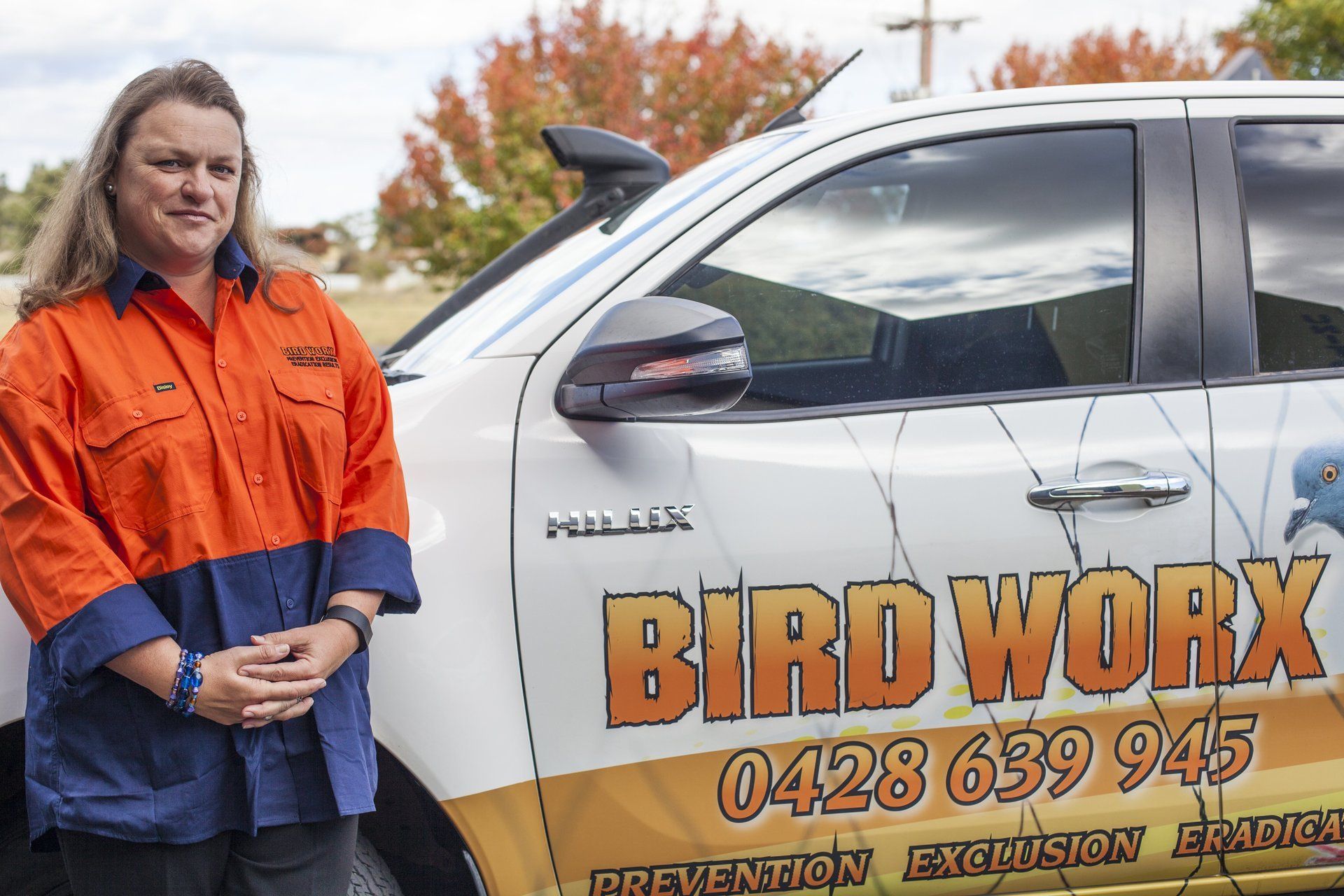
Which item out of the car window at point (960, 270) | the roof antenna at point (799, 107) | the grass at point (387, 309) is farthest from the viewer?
the grass at point (387, 309)

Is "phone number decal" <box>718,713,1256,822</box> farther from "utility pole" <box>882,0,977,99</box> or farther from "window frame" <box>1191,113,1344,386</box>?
"utility pole" <box>882,0,977,99</box>

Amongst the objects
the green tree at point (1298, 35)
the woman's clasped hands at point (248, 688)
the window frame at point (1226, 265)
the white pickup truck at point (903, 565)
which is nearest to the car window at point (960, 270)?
the white pickup truck at point (903, 565)

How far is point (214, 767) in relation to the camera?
156cm

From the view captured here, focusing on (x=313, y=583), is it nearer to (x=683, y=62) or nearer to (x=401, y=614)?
(x=401, y=614)

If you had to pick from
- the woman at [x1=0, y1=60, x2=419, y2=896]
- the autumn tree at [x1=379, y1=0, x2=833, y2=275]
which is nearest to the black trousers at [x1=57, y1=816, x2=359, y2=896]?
the woman at [x1=0, y1=60, x2=419, y2=896]

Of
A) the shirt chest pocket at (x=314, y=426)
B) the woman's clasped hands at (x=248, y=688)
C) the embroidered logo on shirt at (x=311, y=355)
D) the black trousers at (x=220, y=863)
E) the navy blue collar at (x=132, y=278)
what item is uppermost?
the navy blue collar at (x=132, y=278)

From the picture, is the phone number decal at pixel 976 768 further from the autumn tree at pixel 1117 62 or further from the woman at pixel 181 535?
the autumn tree at pixel 1117 62

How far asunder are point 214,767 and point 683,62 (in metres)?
12.3

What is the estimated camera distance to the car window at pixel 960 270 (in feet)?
7.02

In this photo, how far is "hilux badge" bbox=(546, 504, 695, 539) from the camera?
1925 mm

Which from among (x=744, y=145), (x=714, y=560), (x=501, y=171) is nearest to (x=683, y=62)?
(x=501, y=171)

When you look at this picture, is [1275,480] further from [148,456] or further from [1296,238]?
[148,456]

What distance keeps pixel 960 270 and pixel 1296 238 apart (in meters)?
0.62

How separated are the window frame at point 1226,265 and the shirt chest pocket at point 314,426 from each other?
149 cm
